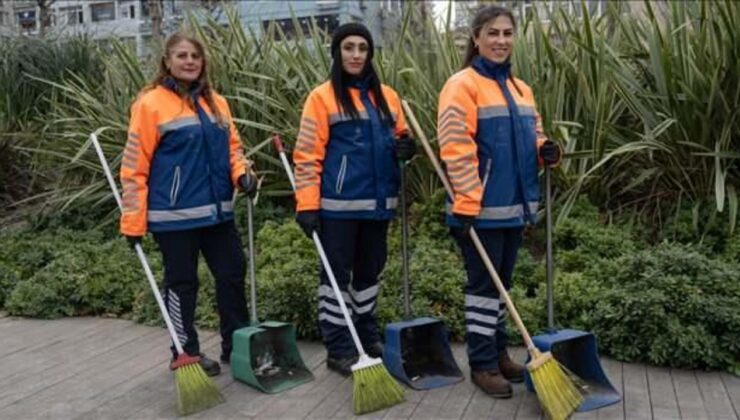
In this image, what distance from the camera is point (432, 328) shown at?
3.89 meters

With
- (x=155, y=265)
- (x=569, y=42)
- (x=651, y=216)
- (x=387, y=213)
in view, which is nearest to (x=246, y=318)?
(x=387, y=213)

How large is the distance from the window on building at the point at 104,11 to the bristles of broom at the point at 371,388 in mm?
39715

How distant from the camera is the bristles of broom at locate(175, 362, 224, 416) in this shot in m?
3.50

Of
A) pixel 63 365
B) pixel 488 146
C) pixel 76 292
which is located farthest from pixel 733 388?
pixel 76 292

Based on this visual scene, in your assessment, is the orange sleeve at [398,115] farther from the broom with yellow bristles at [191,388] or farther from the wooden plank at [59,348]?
the wooden plank at [59,348]

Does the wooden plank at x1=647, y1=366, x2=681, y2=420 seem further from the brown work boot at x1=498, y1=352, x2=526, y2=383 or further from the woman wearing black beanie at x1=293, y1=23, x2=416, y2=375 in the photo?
the woman wearing black beanie at x1=293, y1=23, x2=416, y2=375

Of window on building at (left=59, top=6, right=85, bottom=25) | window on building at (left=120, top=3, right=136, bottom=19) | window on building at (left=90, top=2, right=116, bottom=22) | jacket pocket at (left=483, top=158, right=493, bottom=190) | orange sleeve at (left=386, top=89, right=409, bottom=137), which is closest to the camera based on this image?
jacket pocket at (left=483, top=158, right=493, bottom=190)

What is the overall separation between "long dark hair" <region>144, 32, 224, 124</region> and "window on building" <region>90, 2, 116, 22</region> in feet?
127

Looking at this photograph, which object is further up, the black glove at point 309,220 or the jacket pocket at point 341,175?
the jacket pocket at point 341,175

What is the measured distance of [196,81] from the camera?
3.88 m

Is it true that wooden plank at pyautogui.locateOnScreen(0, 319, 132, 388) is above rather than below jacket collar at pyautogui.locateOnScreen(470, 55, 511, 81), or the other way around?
below

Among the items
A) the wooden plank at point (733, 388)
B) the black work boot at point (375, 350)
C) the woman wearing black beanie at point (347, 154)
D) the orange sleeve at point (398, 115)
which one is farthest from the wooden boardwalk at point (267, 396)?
the orange sleeve at point (398, 115)

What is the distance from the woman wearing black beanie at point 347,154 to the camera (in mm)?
3768

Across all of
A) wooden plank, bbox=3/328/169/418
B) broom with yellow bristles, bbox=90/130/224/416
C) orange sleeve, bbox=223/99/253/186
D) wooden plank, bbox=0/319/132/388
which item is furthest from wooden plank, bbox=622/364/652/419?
wooden plank, bbox=0/319/132/388
